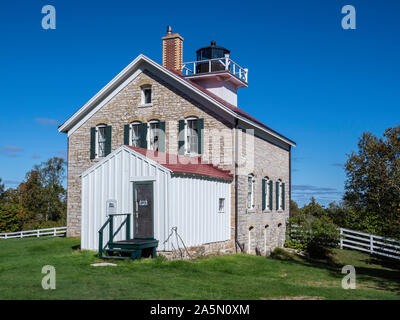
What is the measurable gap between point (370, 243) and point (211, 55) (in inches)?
569

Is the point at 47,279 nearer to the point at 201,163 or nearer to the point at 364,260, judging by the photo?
the point at 201,163

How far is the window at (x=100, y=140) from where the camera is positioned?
21.2 m

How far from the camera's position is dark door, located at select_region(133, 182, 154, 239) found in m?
14.6

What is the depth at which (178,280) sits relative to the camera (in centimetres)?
1084

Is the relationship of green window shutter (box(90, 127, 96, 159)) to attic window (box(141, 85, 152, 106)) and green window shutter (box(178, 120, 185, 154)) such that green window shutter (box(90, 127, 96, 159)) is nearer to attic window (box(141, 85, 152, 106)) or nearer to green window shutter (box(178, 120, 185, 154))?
attic window (box(141, 85, 152, 106))

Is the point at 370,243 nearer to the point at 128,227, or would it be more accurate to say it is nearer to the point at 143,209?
the point at 143,209

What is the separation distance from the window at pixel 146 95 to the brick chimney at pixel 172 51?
3.60 metres

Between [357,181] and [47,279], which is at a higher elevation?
[357,181]

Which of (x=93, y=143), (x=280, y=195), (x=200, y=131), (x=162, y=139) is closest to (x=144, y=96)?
(x=162, y=139)

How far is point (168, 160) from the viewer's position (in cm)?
1631

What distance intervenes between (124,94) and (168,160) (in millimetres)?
5959
